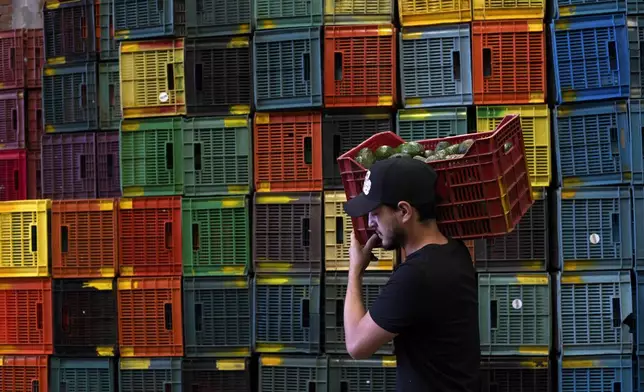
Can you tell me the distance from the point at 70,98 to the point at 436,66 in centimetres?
307

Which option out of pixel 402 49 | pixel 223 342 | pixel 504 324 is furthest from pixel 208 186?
pixel 504 324

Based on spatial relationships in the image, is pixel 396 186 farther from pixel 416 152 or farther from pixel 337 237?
pixel 337 237

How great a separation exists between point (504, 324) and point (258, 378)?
1909 mm

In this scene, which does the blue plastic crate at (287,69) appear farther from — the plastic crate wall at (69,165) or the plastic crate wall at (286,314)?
the plastic crate wall at (69,165)

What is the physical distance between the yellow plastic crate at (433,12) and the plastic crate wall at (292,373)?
2654 millimetres

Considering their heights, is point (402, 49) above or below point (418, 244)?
above

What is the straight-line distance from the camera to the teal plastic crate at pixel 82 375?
551 centimetres

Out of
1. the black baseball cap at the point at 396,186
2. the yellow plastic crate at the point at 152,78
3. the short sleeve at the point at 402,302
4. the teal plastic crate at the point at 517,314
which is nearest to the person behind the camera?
the short sleeve at the point at 402,302

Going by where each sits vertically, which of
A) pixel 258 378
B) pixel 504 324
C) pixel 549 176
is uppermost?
pixel 549 176

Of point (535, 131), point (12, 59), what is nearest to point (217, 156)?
point (12, 59)

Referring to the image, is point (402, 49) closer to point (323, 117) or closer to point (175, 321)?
point (323, 117)

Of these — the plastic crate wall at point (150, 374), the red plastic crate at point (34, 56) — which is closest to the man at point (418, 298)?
the plastic crate wall at point (150, 374)

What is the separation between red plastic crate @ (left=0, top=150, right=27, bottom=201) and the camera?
19.9 feet

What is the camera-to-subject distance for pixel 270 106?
5.31m
